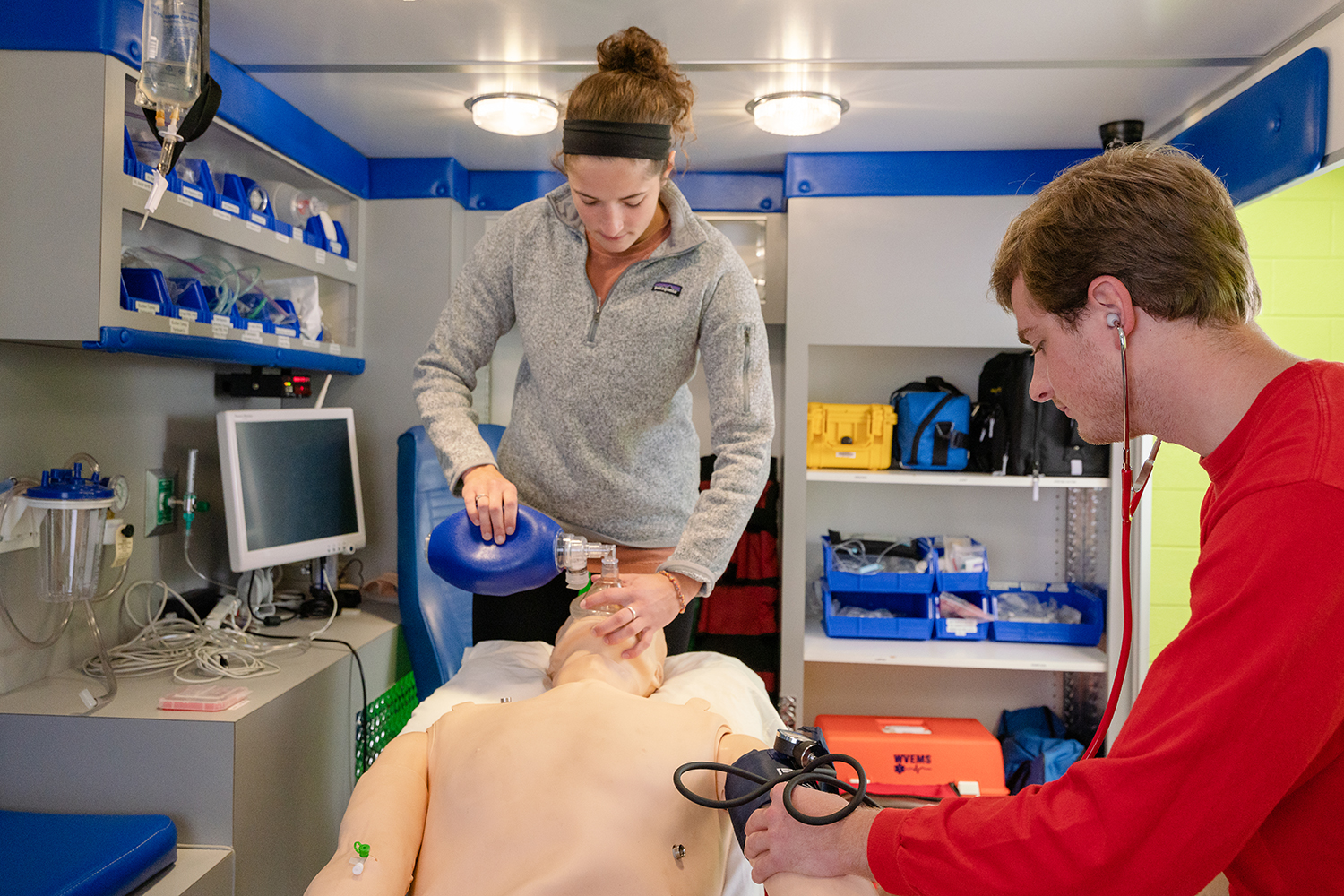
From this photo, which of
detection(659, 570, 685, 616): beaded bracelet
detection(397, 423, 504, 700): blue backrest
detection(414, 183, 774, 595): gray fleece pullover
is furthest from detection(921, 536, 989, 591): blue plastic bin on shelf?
detection(659, 570, 685, 616): beaded bracelet

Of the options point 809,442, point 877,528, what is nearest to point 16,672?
point 809,442

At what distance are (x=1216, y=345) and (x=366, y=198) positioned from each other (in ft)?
9.73

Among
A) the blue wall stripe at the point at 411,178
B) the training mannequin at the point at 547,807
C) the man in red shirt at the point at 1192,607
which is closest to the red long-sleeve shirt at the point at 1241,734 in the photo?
the man in red shirt at the point at 1192,607

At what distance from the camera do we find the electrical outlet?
240cm

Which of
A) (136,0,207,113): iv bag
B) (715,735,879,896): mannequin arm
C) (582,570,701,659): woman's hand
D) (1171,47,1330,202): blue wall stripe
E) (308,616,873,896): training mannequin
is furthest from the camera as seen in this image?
(1171,47,1330,202): blue wall stripe

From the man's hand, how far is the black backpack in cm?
222

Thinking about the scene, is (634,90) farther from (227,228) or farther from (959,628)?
(959,628)

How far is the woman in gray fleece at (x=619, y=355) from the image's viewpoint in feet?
4.83

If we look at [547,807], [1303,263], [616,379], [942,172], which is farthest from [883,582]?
[547,807]

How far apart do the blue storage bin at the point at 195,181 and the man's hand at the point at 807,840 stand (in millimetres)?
1922

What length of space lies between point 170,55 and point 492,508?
2.54ft

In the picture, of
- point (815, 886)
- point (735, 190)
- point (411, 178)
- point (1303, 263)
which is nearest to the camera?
point (815, 886)

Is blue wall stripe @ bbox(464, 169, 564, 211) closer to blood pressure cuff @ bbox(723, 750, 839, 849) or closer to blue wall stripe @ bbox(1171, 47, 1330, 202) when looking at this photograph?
blue wall stripe @ bbox(1171, 47, 1330, 202)

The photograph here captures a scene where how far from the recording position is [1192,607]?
0.75 meters
